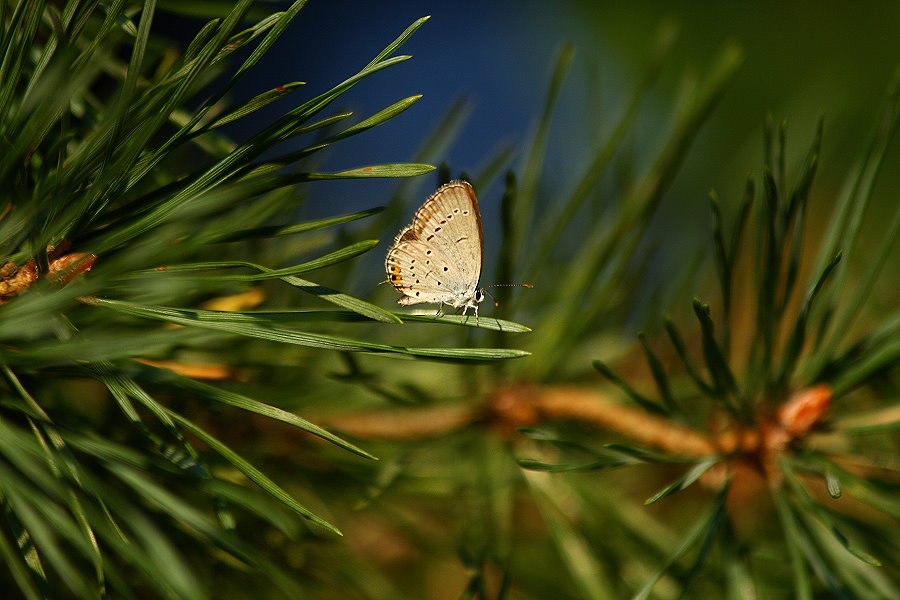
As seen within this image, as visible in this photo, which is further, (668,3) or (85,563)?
(668,3)

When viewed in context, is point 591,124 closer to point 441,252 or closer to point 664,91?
point 441,252

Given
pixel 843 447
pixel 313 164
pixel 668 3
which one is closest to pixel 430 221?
pixel 313 164

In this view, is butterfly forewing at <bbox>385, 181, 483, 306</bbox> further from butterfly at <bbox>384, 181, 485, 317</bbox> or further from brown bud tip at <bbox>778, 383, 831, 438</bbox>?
brown bud tip at <bbox>778, 383, 831, 438</bbox>

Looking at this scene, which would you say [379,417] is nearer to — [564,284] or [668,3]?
[564,284]

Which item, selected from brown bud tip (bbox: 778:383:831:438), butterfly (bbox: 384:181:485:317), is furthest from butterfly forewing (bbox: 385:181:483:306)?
brown bud tip (bbox: 778:383:831:438)

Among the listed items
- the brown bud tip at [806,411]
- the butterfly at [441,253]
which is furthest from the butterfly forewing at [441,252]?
the brown bud tip at [806,411]

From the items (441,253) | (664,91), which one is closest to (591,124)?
(441,253)

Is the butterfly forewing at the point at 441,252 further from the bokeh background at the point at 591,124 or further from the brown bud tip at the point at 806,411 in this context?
the brown bud tip at the point at 806,411

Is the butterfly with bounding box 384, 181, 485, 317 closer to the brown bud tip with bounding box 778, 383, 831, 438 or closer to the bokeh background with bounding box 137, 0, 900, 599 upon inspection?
the bokeh background with bounding box 137, 0, 900, 599

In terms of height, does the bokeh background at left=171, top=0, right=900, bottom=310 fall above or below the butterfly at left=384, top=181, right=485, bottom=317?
above
